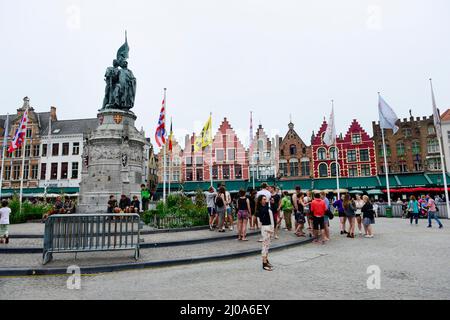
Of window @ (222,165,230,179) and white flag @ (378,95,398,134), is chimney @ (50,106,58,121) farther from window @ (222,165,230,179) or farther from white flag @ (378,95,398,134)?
white flag @ (378,95,398,134)

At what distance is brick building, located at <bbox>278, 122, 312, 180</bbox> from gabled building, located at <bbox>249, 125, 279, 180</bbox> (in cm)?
143

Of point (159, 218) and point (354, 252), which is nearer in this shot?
point (354, 252)

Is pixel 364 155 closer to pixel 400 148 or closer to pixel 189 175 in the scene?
pixel 400 148

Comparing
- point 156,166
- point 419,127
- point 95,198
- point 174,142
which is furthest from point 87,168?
point 419,127

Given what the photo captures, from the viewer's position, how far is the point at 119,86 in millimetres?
17016

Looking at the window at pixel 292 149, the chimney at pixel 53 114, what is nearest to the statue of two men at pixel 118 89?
the window at pixel 292 149

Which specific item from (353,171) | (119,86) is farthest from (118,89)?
(353,171)

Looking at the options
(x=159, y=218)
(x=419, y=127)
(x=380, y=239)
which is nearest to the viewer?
(x=380, y=239)

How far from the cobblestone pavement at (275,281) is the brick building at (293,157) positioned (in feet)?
124

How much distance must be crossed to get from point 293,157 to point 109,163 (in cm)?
3572

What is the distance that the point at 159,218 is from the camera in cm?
1269
